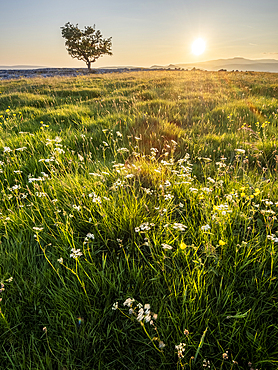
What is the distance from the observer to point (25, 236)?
2326mm

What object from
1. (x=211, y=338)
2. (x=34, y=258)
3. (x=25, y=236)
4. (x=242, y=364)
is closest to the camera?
(x=242, y=364)

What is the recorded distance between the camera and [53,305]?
5.43 feet

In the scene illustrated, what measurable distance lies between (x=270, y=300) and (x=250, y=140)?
4.12m

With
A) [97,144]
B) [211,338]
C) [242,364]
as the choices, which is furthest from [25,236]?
[97,144]

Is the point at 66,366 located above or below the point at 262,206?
below

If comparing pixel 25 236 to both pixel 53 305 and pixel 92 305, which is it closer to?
pixel 53 305

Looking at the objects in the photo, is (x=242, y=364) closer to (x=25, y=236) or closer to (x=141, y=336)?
(x=141, y=336)

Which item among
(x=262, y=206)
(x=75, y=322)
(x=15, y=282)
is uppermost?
(x=262, y=206)

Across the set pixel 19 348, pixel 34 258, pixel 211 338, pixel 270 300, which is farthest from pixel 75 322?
pixel 270 300

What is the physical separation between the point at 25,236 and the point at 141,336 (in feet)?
5.43

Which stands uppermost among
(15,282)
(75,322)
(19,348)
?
(15,282)

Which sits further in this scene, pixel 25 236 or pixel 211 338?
pixel 25 236

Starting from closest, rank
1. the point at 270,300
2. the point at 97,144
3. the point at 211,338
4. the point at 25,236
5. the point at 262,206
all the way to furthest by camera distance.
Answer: the point at 211,338 → the point at 270,300 → the point at 25,236 → the point at 262,206 → the point at 97,144

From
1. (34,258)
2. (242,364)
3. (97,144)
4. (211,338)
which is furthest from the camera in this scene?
(97,144)
